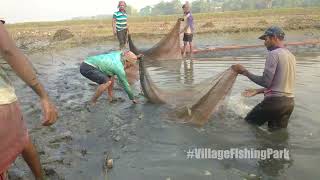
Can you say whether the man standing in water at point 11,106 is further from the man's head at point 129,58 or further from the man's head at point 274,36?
the man's head at point 129,58

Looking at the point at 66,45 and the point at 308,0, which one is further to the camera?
the point at 308,0

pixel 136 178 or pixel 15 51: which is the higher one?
pixel 15 51

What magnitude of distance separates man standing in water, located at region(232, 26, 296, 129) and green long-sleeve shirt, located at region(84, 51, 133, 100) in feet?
8.01

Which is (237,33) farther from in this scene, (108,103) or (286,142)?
(286,142)

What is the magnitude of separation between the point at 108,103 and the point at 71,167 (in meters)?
3.42

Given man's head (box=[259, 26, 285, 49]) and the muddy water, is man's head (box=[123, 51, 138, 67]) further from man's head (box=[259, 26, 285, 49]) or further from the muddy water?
man's head (box=[259, 26, 285, 49])

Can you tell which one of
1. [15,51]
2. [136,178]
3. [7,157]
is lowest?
[136,178]

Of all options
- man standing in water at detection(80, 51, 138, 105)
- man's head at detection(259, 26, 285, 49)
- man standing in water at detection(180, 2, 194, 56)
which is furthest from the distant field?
man's head at detection(259, 26, 285, 49)

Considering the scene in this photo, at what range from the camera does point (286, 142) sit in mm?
5777

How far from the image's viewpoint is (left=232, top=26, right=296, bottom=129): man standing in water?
5.43m

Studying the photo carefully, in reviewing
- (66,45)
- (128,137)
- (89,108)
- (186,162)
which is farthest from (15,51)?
(66,45)

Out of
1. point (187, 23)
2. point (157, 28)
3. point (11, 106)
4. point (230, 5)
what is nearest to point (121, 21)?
point (187, 23)

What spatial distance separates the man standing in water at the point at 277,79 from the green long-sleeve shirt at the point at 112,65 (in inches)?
96.2

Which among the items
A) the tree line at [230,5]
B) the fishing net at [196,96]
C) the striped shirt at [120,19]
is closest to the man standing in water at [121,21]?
the striped shirt at [120,19]
